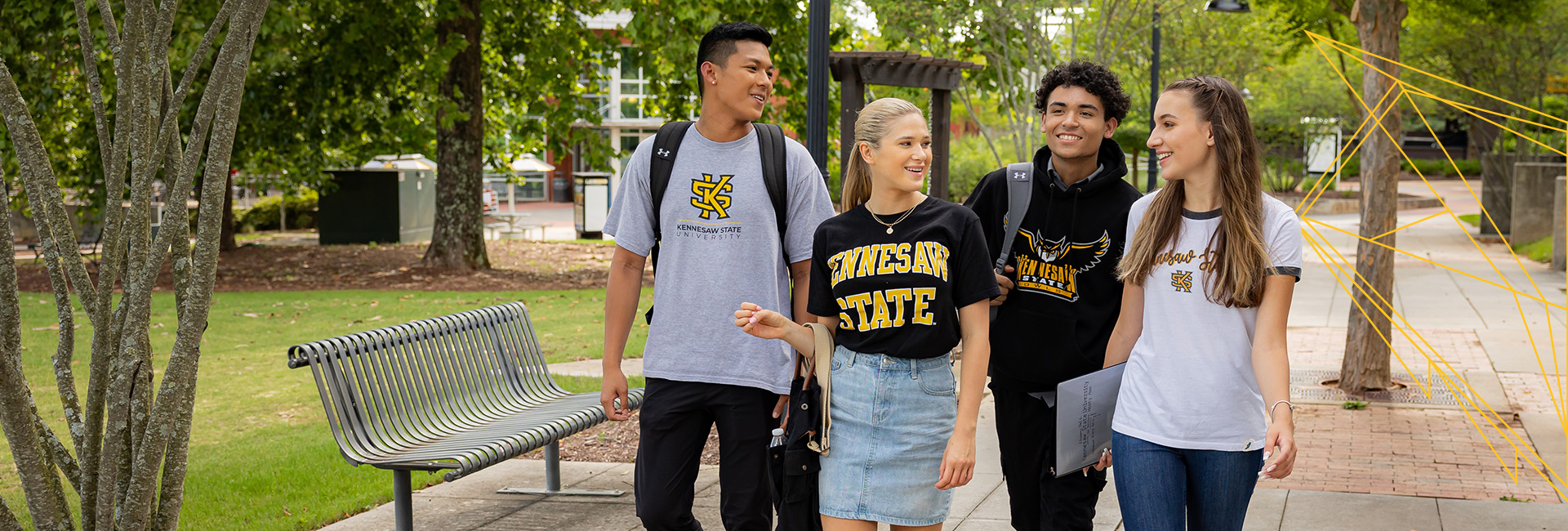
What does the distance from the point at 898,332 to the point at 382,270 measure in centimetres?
1639

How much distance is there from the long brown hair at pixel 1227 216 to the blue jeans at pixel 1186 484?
348 millimetres

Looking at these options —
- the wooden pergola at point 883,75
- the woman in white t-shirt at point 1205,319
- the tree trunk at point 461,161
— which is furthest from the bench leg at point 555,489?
the tree trunk at point 461,161

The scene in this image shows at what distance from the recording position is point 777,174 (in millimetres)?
3395

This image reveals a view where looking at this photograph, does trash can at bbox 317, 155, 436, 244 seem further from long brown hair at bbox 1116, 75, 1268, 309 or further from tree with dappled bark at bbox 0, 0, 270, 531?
long brown hair at bbox 1116, 75, 1268, 309

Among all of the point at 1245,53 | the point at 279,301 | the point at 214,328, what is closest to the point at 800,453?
the point at 214,328

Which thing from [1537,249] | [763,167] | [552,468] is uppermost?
[763,167]

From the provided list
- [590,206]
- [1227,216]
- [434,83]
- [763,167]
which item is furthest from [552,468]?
[590,206]

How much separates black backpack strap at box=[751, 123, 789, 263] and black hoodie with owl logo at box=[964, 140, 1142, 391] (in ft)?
2.03

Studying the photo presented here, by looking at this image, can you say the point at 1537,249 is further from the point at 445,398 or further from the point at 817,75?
the point at 445,398

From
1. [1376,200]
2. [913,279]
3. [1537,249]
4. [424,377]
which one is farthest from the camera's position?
[1537,249]

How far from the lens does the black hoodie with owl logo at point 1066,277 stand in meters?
3.24

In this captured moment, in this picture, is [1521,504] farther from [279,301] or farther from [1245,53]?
[1245,53]

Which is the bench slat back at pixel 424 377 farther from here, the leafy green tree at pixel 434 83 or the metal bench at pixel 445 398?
the leafy green tree at pixel 434 83

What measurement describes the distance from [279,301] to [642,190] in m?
12.2
